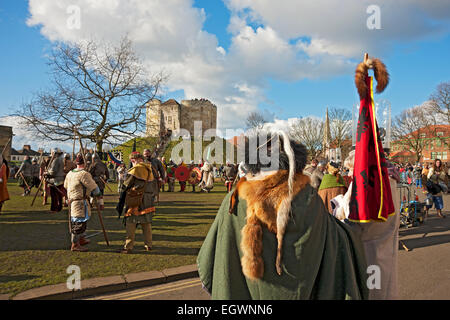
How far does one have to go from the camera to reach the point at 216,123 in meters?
Result: 89.8

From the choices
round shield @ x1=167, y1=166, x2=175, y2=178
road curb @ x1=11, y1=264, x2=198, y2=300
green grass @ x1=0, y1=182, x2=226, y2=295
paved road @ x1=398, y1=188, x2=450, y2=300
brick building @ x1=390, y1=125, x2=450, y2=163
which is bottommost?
paved road @ x1=398, y1=188, x2=450, y2=300

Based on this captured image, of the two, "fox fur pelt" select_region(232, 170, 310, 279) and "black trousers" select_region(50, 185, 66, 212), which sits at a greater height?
"fox fur pelt" select_region(232, 170, 310, 279)

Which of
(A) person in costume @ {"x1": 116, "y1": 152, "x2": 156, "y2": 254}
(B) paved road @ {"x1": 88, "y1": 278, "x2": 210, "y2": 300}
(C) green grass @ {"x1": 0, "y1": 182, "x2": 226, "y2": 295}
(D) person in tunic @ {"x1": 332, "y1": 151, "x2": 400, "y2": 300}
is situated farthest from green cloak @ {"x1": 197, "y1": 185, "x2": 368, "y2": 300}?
(A) person in costume @ {"x1": 116, "y1": 152, "x2": 156, "y2": 254}

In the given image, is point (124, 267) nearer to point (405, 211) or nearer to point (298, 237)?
point (298, 237)

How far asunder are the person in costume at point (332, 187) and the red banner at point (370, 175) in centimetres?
328

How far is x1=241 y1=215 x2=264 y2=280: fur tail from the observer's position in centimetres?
224

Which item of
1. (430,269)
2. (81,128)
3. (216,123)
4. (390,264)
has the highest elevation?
(216,123)

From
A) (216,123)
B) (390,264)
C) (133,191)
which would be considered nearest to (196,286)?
(133,191)

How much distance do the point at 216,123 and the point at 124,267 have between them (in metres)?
85.4

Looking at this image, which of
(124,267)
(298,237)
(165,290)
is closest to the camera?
(298,237)

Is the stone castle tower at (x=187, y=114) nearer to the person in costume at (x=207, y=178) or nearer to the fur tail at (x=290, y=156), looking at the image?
the person in costume at (x=207, y=178)

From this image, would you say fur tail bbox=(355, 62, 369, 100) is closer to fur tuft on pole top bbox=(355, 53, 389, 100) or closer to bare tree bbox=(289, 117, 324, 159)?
fur tuft on pole top bbox=(355, 53, 389, 100)

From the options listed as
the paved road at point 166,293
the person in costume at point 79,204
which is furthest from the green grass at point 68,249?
the paved road at point 166,293
